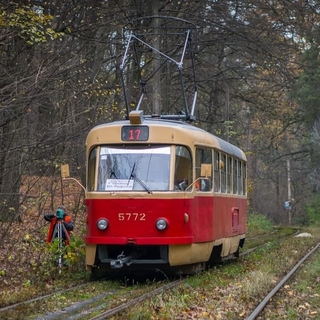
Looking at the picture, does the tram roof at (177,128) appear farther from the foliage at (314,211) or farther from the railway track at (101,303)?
the foliage at (314,211)

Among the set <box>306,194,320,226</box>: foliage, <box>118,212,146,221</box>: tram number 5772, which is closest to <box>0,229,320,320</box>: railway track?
<box>118,212,146,221</box>: tram number 5772

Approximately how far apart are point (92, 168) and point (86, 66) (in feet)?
32.1

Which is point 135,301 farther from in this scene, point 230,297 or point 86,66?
point 86,66

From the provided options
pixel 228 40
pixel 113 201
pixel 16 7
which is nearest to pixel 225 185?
pixel 113 201

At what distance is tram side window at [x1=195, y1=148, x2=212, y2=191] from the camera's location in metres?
13.5

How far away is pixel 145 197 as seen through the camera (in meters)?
12.7

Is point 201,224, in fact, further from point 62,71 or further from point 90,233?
point 62,71

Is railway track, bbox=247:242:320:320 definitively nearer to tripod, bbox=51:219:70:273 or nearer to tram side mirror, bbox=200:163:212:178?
tram side mirror, bbox=200:163:212:178

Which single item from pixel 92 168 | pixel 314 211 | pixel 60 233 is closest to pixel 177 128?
pixel 92 168

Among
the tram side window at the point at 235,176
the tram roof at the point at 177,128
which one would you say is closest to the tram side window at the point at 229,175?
the tram side window at the point at 235,176

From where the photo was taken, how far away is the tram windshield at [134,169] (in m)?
12.9

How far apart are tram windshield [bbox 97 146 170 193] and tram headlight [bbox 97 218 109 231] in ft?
1.80

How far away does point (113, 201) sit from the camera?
12.8 meters

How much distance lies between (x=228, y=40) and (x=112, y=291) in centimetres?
1528
